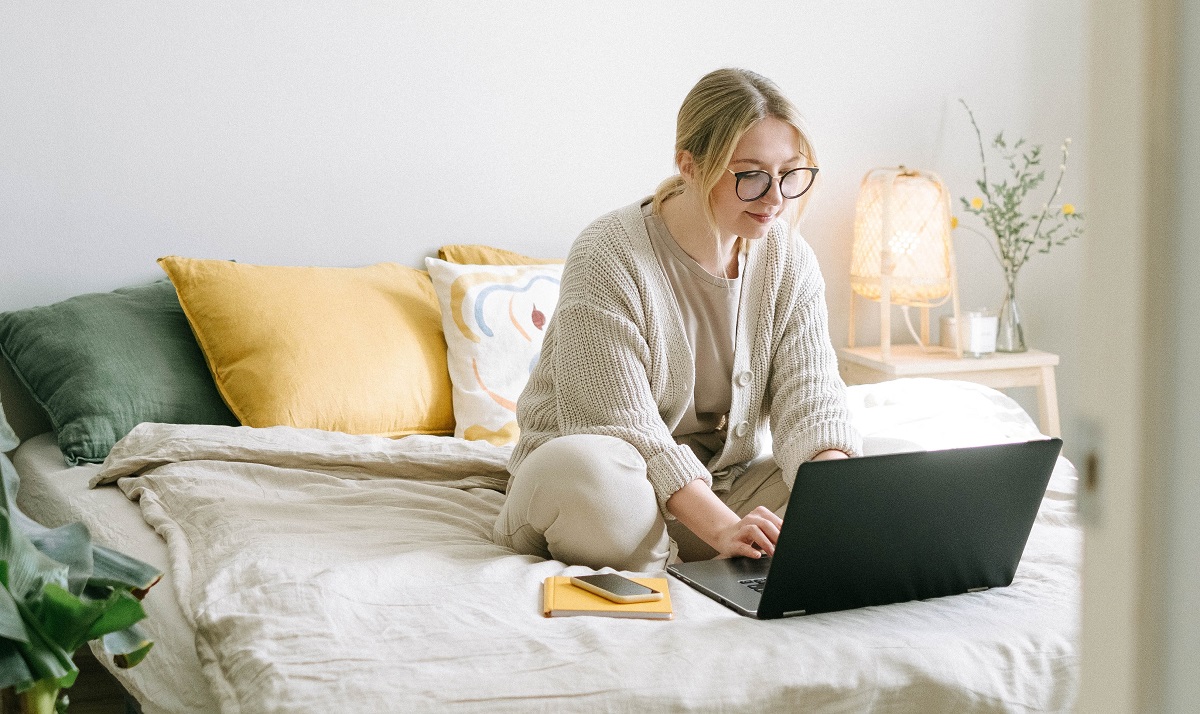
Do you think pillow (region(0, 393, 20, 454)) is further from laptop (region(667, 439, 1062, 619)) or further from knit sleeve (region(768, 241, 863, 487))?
knit sleeve (region(768, 241, 863, 487))

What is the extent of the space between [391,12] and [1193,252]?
2507 millimetres

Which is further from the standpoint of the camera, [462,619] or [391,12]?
[391,12]

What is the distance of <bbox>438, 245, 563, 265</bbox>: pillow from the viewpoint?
8.50ft

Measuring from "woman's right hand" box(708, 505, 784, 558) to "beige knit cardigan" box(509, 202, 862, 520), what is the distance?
0.32 feet

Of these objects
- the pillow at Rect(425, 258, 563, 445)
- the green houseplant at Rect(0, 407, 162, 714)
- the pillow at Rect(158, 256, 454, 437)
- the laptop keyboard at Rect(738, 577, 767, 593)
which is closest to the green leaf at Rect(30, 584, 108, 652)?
the green houseplant at Rect(0, 407, 162, 714)

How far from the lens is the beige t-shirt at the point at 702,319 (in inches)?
66.4

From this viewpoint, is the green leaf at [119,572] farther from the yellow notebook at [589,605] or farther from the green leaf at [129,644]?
the yellow notebook at [589,605]

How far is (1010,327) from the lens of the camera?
2.95 m

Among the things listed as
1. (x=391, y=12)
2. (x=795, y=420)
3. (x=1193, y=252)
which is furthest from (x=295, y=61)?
(x=1193, y=252)

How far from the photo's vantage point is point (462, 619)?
115 cm

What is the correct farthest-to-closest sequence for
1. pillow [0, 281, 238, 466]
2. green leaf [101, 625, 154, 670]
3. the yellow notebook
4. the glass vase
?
1. the glass vase
2. pillow [0, 281, 238, 466]
3. the yellow notebook
4. green leaf [101, 625, 154, 670]

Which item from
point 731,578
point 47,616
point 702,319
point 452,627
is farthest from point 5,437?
point 702,319

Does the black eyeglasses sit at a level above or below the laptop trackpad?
above

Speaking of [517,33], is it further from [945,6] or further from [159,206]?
[945,6]
